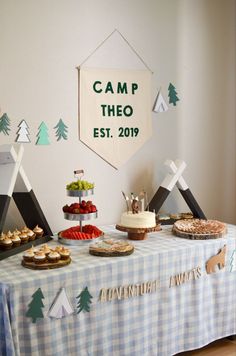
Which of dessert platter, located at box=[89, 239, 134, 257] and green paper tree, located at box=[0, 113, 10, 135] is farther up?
green paper tree, located at box=[0, 113, 10, 135]

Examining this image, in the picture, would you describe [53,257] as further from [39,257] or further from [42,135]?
[42,135]

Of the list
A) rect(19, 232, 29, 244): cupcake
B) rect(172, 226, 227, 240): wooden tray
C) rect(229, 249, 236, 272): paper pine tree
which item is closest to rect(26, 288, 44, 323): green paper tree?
rect(19, 232, 29, 244): cupcake

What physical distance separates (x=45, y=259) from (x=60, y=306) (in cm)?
22

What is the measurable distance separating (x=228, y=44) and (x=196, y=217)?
1307mm

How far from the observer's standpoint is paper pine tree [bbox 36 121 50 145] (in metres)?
2.68

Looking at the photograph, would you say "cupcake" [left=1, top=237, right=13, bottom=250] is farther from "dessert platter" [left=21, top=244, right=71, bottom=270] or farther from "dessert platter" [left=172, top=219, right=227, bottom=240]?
"dessert platter" [left=172, top=219, right=227, bottom=240]

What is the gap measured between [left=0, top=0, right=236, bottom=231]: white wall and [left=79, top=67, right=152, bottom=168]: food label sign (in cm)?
6

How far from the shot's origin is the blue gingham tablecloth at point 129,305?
6.45ft

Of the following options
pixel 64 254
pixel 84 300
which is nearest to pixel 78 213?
pixel 64 254

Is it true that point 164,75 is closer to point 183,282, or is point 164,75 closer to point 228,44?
point 228,44

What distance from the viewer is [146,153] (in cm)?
308

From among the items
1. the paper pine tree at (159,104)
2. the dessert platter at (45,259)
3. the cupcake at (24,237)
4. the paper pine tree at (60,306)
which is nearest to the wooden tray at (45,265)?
the dessert platter at (45,259)

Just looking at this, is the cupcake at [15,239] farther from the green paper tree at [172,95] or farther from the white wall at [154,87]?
the green paper tree at [172,95]

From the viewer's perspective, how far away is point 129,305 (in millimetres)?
2256
